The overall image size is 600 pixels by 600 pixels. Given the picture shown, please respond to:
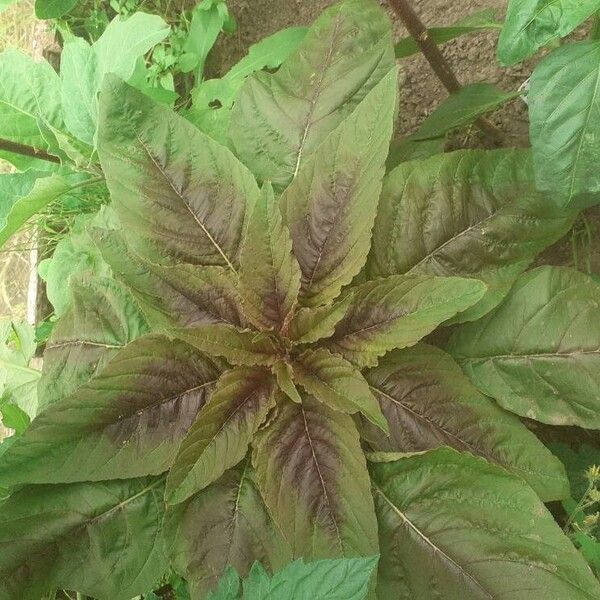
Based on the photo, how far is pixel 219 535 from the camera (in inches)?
38.5

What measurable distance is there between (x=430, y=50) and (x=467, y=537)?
789 millimetres

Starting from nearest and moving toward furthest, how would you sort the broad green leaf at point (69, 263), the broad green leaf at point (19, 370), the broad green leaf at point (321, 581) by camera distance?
the broad green leaf at point (321, 581), the broad green leaf at point (69, 263), the broad green leaf at point (19, 370)

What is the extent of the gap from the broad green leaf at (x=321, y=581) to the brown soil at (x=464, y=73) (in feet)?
2.95

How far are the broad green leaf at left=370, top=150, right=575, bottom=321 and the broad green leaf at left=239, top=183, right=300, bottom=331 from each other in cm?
18

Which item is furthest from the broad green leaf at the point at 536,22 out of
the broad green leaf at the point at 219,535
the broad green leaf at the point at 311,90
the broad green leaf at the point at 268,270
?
the broad green leaf at the point at 219,535

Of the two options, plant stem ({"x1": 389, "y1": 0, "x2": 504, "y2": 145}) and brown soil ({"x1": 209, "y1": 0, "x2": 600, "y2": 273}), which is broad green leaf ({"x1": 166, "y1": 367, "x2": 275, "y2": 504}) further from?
brown soil ({"x1": 209, "y1": 0, "x2": 600, "y2": 273})

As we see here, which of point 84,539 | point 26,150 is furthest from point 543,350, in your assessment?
point 26,150

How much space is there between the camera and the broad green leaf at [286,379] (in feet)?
3.10

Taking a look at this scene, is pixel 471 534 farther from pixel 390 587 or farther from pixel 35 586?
pixel 35 586

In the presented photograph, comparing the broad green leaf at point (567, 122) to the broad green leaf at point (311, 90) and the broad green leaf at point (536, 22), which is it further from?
the broad green leaf at point (311, 90)

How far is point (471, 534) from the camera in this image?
91cm

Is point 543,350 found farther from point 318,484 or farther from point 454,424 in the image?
point 318,484

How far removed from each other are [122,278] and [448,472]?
21.5 inches

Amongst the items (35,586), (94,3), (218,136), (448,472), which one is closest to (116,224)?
(218,136)
